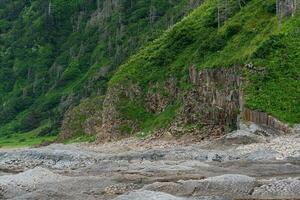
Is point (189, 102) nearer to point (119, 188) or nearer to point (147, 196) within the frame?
point (119, 188)

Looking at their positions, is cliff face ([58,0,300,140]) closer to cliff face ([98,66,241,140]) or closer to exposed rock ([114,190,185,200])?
cliff face ([98,66,241,140])

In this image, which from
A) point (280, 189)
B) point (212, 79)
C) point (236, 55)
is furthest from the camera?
point (212, 79)

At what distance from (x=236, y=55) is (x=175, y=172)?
43.9 m

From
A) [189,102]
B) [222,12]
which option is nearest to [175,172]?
[189,102]

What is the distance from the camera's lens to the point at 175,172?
221 feet

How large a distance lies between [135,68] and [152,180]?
74.7m

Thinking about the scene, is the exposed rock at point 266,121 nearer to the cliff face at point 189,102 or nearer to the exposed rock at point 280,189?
the cliff face at point 189,102

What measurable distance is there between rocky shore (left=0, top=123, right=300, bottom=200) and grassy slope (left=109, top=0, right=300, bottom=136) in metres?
9.17

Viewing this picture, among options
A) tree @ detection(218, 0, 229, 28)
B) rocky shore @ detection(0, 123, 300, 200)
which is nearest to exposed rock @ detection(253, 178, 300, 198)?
rocky shore @ detection(0, 123, 300, 200)

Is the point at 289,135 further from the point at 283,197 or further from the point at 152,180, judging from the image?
the point at 283,197

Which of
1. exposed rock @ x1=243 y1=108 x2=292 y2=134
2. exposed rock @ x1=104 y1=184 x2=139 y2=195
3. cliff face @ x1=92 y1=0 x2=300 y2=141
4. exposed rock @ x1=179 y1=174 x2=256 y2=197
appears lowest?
exposed rock @ x1=104 y1=184 x2=139 y2=195

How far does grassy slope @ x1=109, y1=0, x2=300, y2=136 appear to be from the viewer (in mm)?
93562

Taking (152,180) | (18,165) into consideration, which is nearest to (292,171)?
(152,180)

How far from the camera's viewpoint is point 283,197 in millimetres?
48188
